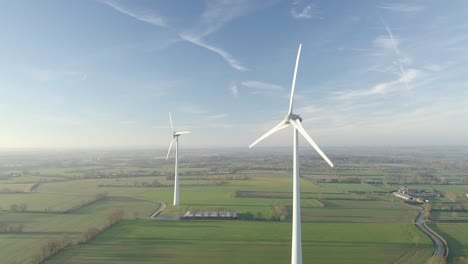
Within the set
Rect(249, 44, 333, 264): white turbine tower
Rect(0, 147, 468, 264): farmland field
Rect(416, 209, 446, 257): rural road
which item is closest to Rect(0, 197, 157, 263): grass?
Rect(0, 147, 468, 264): farmland field

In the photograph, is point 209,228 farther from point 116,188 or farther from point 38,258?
point 116,188

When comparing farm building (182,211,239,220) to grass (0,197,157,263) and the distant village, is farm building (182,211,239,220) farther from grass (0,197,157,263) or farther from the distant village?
the distant village

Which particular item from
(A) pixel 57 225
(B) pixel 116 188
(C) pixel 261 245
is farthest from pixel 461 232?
(B) pixel 116 188

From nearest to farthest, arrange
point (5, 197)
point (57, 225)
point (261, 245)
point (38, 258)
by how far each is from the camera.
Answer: point (38, 258) < point (261, 245) < point (57, 225) < point (5, 197)

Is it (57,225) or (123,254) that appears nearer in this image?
(123,254)

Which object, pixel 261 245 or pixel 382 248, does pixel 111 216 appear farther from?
pixel 382 248

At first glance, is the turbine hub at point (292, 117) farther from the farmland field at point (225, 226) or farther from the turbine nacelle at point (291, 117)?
the farmland field at point (225, 226)

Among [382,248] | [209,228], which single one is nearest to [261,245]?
[209,228]

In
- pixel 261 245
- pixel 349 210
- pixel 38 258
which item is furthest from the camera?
pixel 349 210
